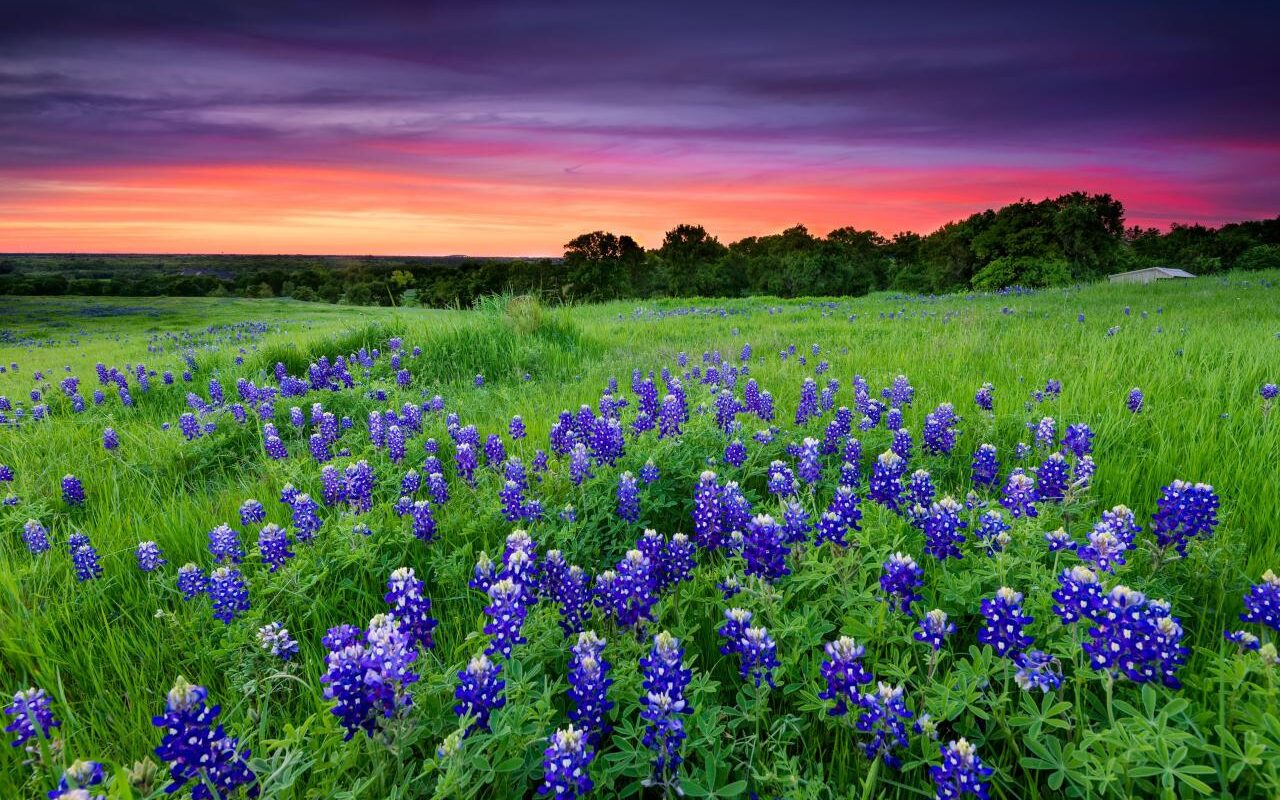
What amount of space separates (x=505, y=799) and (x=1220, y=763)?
2058mm

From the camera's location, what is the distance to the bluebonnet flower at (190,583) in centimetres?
→ 291

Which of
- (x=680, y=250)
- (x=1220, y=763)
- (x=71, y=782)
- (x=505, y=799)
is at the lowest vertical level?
(x=505, y=799)

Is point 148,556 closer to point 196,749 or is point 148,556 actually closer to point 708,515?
point 196,749

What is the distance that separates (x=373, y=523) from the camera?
3.48 meters

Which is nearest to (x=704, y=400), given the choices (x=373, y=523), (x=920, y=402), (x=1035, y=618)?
(x=920, y=402)

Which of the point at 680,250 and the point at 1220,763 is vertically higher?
the point at 680,250

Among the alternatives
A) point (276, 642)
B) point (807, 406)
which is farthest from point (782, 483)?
point (276, 642)

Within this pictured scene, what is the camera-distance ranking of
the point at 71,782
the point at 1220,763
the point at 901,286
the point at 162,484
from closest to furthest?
the point at 71,782, the point at 1220,763, the point at 162,484, the point at 901,286

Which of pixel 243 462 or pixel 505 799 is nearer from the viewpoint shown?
pixel 505 799

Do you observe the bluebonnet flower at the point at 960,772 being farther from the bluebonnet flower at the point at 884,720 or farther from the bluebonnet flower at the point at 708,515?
the bluebonnet flower at the point at 708,515

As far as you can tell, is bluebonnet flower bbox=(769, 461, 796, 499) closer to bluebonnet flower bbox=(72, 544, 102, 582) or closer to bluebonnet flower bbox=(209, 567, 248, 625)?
bluebonnet flower bbox=(209, 567, 248, 625)

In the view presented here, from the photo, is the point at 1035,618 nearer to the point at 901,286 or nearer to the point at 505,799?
the point at 505,799

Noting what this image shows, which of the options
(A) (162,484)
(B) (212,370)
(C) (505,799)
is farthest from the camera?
(B) (212,370)

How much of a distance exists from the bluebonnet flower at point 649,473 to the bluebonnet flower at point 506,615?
1522 mm
